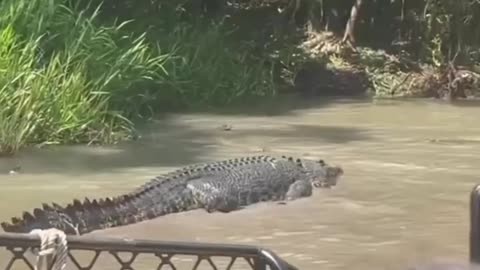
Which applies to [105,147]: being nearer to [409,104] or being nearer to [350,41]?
[409,104]

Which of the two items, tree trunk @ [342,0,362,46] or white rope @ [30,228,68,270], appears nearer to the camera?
white rope @ [30,228,68,270]

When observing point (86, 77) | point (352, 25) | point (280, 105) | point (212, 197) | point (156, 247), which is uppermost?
Result: point (156, 247)

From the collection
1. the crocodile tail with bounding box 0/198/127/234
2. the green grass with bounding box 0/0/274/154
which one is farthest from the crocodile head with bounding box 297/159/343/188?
the green grass with bounding box 0/0/274/154

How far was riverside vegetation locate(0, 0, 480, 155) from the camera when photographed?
9.08 m

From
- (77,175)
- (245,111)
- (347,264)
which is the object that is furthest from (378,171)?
(245,111)

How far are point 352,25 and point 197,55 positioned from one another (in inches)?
138

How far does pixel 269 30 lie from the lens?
53.7 feet

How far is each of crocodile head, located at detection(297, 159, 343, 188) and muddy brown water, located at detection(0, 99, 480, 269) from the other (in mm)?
102

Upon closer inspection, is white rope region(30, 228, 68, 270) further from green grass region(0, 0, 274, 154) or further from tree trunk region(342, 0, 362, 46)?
tree trunk region(342, 0, 362, 46)

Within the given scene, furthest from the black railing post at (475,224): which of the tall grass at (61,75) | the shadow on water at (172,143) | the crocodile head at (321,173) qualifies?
the tall grass at (61,75)

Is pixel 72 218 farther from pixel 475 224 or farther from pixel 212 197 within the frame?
pixel 475 224

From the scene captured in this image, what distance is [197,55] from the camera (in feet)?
43.5

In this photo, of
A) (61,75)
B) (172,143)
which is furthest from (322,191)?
(61,75)

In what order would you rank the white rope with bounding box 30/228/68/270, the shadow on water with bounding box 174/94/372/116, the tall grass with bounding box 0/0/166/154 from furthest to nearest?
the shadow on water with bounding box 174/94/372/116
the tall grass with bounding box 0/0/166/154
the white rope with bounding box 30/228/68/270
